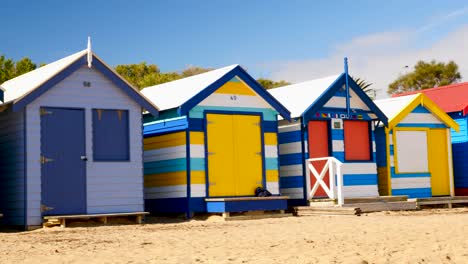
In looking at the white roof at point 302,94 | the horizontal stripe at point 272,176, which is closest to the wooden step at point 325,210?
the horizontal stripe at point 272,176

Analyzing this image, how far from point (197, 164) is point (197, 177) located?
0.98 ft

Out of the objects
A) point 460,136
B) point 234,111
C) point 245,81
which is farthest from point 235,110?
point 460,136

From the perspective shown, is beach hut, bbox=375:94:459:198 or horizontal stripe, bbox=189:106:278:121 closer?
horizontal stripe, bbox=189:106:278:121

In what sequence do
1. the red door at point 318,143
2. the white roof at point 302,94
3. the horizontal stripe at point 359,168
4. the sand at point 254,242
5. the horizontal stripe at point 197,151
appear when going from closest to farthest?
the sand at point 254,242
the horizontal stripe at point 197,151
the white roof at point 302,94
the red door at point 318,143
the horizontal stripe at point 359,168

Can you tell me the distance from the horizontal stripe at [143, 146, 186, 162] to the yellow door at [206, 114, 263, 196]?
2.16 ft

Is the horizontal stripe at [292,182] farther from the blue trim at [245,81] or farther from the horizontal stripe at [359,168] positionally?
the blue trim at [245,81]

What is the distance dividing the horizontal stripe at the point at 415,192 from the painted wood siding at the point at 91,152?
8.53 m

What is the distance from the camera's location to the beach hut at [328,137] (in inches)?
802

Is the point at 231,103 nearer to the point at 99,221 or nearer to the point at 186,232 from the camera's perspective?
the point at 99,221

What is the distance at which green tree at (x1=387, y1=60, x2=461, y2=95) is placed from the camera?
65375 mm

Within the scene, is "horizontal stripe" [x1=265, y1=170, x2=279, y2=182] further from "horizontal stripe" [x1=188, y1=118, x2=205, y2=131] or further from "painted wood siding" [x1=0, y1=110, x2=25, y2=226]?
"painted wood siding" [x1=0, y1=110, x2=25, y2=226]

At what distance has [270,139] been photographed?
19.5 m

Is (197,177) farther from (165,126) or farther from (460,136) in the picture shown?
(460,136)

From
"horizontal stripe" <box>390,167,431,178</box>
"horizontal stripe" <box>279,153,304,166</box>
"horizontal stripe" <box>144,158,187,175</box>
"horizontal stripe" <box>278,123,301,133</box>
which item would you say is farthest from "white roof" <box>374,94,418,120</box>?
"horizontal stripe" <box>144,158,187,175</box>
